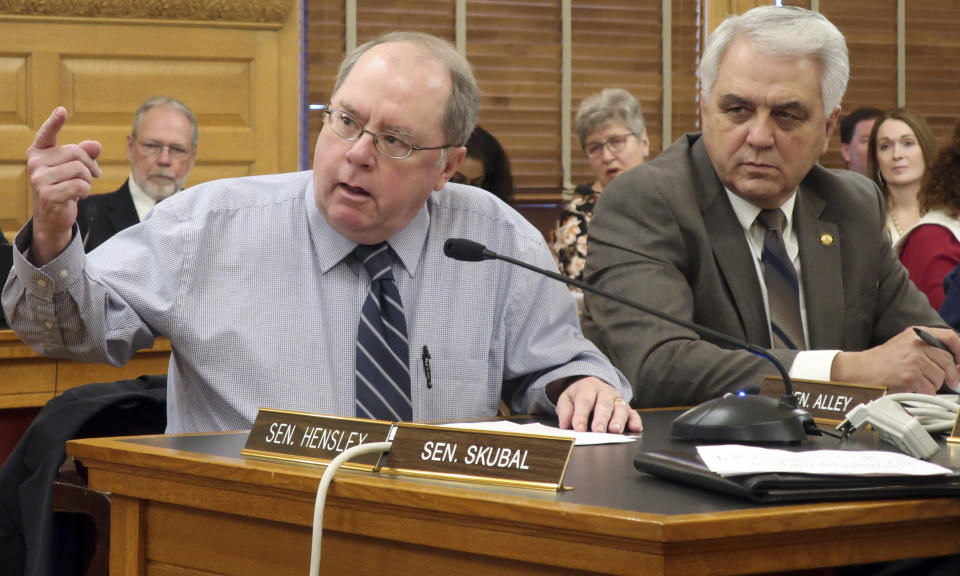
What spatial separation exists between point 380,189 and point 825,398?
77cm

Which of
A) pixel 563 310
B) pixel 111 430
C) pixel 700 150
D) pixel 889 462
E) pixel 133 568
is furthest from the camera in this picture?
pixel 700 150

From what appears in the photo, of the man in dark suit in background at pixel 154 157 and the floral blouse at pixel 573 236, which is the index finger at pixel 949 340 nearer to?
the floral blouse at pixel 573 236

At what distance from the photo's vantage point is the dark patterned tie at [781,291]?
7.50ft

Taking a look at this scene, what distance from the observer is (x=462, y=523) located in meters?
1.12

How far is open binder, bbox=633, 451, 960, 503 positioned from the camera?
1.08 m

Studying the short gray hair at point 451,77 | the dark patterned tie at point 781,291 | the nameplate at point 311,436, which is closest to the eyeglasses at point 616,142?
the dark patterned tie at point 781,291

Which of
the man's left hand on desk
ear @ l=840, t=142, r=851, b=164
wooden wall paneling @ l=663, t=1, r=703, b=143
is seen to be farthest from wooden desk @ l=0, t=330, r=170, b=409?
ear @ l=840, t=142, r=851, b=164

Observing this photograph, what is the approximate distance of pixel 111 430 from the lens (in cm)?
191

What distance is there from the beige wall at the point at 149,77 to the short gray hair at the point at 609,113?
1435mm

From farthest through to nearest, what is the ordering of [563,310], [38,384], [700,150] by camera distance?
[38,384] → [700,150] → [563,310]

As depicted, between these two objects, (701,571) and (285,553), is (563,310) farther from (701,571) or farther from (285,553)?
(701,571)

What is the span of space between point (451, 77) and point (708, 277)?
0.65 meters

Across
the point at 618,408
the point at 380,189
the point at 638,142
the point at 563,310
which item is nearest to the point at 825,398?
the point at 618,408

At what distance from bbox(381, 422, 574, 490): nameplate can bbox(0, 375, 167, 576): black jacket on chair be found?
774 mm
